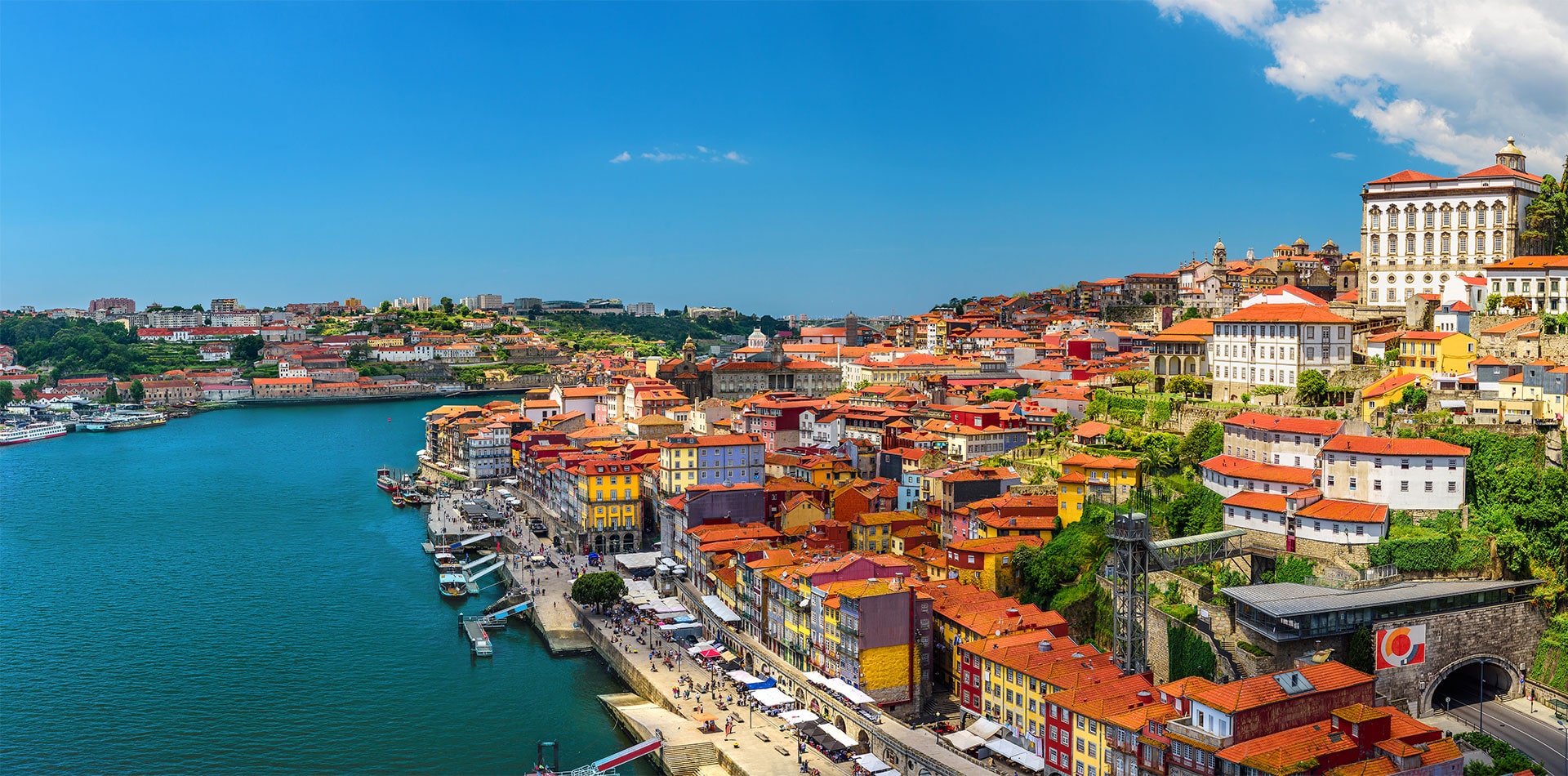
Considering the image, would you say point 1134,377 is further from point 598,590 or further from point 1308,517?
point 598,590

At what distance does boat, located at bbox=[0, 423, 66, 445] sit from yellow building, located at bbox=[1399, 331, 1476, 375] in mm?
64422


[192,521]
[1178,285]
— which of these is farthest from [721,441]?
[1178,285]

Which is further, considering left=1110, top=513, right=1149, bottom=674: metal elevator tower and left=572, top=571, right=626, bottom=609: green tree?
left=572, top=571, right=626, bottom=609: green tree

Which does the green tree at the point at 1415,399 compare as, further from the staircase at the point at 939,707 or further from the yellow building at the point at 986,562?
the staircase at the point at 939,707

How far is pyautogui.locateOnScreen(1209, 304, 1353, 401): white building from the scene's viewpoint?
26.5m

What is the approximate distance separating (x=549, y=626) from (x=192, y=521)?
18.7 metres

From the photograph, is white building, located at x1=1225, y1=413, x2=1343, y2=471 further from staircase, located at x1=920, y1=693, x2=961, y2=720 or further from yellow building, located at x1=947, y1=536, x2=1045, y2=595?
staircase, located at x1=920, y1=693, x2=961, y2=720

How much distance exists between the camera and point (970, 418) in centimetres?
3022

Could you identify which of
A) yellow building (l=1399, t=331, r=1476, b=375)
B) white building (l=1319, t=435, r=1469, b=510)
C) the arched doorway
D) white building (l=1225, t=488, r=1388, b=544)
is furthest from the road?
yellow building (l=1399, t=331, r=1476, b=375)

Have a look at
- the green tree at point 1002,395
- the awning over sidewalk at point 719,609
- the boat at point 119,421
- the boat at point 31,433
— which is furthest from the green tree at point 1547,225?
the boat at point 119,421

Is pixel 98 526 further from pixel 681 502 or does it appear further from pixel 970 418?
pixel 970 418

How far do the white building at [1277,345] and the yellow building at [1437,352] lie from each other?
4.37 ft

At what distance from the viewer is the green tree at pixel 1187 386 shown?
28.6 m

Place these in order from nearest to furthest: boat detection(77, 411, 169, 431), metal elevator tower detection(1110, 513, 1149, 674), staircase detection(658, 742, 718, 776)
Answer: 1. staircase detection(658, 742, 718, 776)
2. metal elevator tower detection(1110, 513, 1149, 674)
3. boat detection(77, 411, 169, 431)
